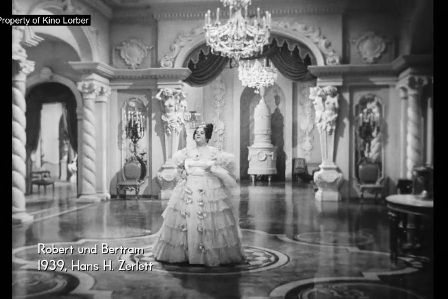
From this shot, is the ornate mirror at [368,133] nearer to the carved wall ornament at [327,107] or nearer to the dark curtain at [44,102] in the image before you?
the carved wall ornament at [327,107]

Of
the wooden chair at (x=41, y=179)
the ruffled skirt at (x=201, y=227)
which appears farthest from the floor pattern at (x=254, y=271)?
the wooden chair at (x=41, y=179)

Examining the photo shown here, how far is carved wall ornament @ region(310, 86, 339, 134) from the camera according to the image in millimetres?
10297

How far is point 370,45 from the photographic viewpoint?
407 inches

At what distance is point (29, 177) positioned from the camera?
40.2 ft

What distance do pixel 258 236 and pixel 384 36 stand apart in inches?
245

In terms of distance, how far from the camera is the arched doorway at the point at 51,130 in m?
11.9

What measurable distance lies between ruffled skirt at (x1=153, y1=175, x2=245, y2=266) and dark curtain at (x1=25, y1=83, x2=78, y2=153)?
26.8ft

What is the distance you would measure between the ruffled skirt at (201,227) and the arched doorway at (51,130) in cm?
761

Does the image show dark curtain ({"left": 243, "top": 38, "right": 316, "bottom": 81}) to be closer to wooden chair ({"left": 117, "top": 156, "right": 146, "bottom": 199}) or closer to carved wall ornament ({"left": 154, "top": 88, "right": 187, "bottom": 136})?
carved wall ornament ({"left": 154, "top": 88, "right": 187, "bottom": 136})

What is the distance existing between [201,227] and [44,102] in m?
9.02

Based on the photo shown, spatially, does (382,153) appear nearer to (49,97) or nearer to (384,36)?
(384,36)

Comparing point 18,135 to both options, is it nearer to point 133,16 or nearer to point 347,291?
point 133,16
